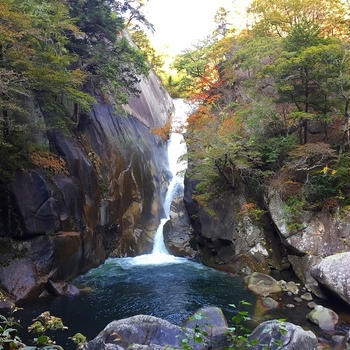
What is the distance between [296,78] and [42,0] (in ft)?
35.1

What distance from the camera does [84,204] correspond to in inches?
562

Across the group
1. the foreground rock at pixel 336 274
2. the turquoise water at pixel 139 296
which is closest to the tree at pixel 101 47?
the turquoise water at pixel 139 296

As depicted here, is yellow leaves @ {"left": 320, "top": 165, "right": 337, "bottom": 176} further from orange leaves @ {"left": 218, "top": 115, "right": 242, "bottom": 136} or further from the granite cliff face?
the granite cliff face

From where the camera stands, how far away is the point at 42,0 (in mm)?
13312

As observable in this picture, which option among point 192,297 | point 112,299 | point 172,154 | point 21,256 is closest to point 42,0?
point 21,256

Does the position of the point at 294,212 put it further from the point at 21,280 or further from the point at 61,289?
the point at 21,280

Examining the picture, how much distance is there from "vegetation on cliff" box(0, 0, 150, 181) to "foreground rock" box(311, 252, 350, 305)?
10.1m

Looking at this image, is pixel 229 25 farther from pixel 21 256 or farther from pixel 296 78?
pixel 21 256

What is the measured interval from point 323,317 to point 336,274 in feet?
4.44

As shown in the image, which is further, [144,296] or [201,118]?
[201,118]

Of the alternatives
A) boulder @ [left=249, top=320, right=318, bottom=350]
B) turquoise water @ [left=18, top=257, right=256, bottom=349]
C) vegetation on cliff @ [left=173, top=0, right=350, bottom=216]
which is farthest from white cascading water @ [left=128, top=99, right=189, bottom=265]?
boulder @ [left=249, top=320, right=318, bottom=350]

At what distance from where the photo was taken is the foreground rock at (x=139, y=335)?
697cm

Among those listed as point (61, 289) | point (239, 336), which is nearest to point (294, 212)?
point (61, 289)

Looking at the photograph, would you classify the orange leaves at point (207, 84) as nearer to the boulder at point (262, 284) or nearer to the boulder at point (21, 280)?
the boulder at point (262, 284)
